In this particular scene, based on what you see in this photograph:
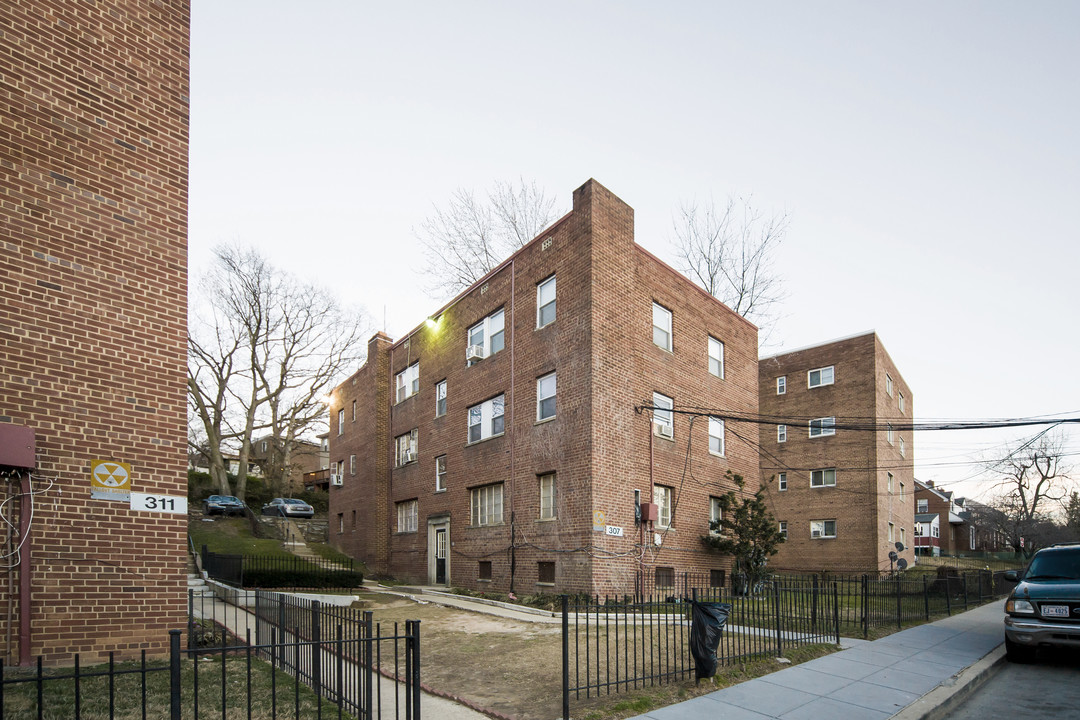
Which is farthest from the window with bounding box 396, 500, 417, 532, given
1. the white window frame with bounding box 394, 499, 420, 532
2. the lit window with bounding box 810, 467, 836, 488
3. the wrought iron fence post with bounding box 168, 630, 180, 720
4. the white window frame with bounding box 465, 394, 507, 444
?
the wrought iron fence post with bounding box 168, 630, 180, 720

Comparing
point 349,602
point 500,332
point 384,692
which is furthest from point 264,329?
point 384,692

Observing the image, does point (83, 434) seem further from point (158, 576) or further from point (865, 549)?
point (865, 549)

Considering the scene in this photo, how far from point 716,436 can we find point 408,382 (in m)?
12.4

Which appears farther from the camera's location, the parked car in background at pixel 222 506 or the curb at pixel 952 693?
the parked car in background at pixel 222 506

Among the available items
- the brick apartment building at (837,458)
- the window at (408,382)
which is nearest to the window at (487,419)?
the window at (408,382)

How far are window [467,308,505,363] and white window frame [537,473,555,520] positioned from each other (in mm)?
4782

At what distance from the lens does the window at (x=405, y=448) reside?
26984mm

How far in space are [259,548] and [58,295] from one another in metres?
24.6

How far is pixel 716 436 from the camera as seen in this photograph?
2252 centimetres

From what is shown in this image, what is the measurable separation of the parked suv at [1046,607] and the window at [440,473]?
16.8 meters

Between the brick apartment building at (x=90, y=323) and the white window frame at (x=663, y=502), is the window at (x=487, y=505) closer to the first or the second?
the white window frame at (x=663, y=502)

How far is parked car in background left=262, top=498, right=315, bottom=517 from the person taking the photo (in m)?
41.2

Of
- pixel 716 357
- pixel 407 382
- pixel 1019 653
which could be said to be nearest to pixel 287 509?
pixel 407 382

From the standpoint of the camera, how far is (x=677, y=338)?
69.8 feet
